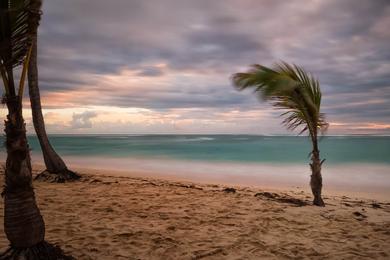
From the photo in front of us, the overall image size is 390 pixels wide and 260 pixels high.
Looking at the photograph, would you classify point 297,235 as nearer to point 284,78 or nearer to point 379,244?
point 379,244

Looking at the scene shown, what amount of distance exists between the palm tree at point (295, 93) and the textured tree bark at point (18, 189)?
4817mm

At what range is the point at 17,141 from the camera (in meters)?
3.26

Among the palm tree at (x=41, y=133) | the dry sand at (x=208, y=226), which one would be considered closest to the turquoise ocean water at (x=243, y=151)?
the palm tree at (x=41, y=133)

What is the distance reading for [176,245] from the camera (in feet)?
15.4

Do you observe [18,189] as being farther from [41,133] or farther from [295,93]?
[41,133]

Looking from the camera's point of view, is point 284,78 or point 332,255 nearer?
point 332,255

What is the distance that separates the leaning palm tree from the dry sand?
0.94 meters

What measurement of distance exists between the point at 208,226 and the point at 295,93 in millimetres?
3572

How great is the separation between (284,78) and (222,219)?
10.6 ft

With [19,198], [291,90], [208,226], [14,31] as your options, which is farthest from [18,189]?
[291,90]

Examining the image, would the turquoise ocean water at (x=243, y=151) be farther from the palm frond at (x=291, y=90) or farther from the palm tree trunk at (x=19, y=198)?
the palm tree trunk at (x=19, y=198)

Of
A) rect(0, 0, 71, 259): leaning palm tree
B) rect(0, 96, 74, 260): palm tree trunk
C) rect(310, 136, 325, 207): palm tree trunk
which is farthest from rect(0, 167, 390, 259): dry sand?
rect(0, 0, 71, 259): leaning palm tree

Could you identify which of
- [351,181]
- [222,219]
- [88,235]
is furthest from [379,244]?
[351,181]

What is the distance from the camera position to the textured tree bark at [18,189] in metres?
3.25
